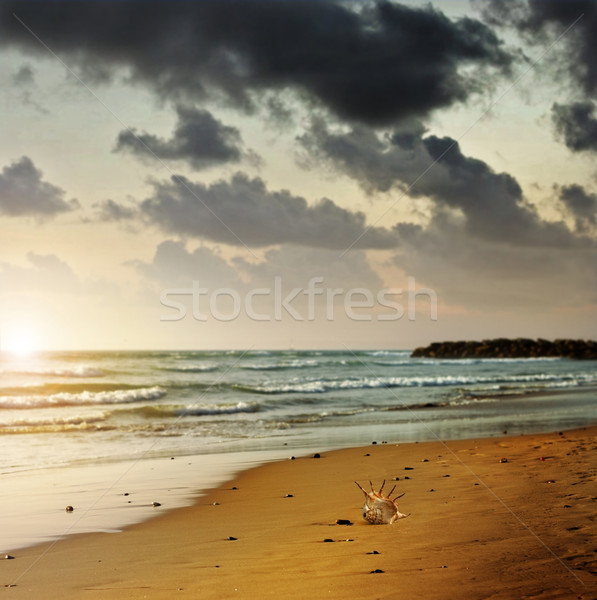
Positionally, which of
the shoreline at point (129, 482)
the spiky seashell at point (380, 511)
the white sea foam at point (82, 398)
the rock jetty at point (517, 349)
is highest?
the rock jetty at point (517, 349)

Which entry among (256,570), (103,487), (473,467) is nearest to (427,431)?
(473,467)

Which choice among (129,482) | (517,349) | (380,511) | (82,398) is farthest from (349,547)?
(517,349)

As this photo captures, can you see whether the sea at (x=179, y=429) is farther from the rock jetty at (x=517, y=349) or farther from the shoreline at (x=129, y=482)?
the rock jetty at (x=517, y=349)

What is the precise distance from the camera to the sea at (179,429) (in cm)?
743

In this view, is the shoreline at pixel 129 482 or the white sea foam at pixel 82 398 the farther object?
the white sea foam at pixel 82 398

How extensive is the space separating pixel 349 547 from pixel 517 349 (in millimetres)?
78393

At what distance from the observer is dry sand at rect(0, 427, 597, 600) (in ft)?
13.6

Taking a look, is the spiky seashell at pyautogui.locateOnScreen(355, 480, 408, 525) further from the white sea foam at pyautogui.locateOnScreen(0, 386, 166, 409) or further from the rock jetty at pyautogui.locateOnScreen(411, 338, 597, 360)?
the rock jetty at pyautogui.locateOnScreen(411, 338, 597, 360)

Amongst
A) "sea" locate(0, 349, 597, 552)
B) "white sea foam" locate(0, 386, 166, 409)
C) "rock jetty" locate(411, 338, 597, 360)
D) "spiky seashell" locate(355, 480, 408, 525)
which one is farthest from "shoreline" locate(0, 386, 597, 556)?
"rock jetty" locate(411, 338, 597, 360)

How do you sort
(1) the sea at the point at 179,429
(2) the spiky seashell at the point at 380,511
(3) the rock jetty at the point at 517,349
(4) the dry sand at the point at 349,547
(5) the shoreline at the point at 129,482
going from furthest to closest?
1. (3) the rock jetty at the point at 517,349
2. (1) the sea at the point at 179,429
3. (5) the shoreline at the point at 129,482
4. (2) the spiky seashell at the point at 380,511
5. (4) the dry sand at the point at 349,547

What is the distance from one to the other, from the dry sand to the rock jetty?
71965mm

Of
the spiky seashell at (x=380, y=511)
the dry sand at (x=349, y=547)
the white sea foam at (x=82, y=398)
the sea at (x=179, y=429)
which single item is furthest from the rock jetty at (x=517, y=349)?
the spiky seashell at (x=380, y=511)

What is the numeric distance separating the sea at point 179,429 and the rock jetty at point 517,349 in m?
48.8

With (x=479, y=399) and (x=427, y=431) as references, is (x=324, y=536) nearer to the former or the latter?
(x=427, y=431)
